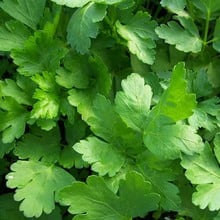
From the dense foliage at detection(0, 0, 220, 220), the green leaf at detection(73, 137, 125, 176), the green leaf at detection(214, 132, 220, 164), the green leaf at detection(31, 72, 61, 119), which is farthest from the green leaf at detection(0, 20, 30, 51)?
the green leaf at detection(214, 132, 220, 164)

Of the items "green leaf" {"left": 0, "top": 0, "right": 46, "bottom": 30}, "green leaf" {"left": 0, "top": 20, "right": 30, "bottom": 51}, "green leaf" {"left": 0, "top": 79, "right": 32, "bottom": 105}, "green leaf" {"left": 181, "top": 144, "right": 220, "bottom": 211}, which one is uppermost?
"green leaf" {"left": 0, "top": 0, "right": 46, "bottom": 30}

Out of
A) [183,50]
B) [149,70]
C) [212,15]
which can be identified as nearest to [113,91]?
[149,70]

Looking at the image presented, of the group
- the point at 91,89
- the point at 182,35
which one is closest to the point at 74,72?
the point at 91,89

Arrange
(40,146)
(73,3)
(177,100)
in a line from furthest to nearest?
1. (40,146)
2. (73,3)
3. (177,100)

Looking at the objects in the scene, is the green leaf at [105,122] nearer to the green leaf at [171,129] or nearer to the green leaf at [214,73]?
the green leaf at [171,129]

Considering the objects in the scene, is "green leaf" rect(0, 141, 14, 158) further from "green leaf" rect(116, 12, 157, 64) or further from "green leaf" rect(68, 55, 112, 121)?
"green leaf" rect(116, 12, 157, 64)

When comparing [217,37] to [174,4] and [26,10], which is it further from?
[26,10]
